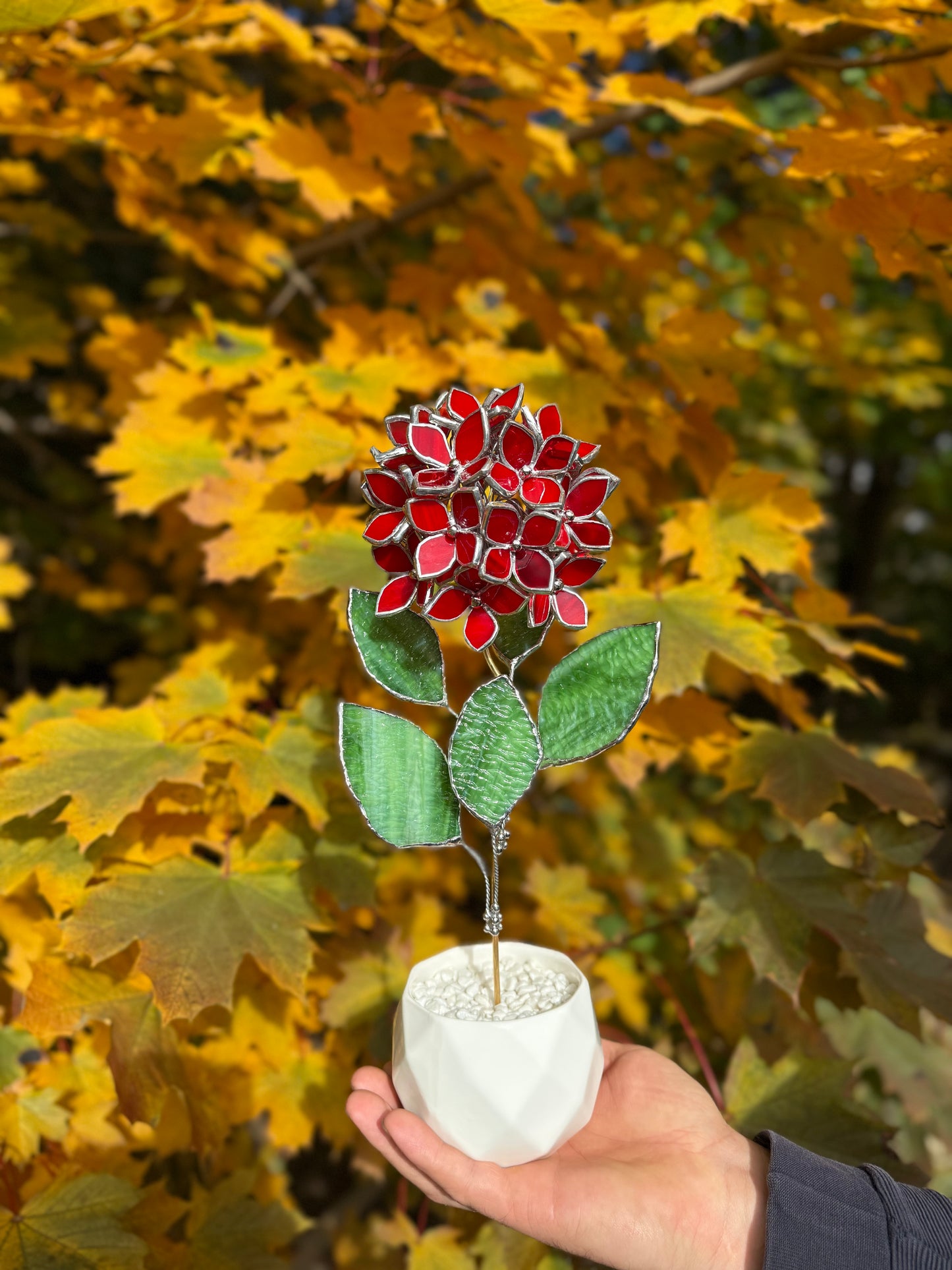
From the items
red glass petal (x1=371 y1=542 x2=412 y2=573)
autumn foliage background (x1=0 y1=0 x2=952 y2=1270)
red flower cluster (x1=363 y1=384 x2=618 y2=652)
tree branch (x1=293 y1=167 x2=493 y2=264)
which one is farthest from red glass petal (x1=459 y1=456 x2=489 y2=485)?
tree branch (x1=293 y1=167 x2=493 y2=264)

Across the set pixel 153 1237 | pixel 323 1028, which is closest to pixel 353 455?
pixel 323 1028

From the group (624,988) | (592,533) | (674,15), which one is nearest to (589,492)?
(592,533)

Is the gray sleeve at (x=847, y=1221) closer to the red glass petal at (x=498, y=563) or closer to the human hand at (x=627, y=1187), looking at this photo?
the human hand at (x=627, y=1187)

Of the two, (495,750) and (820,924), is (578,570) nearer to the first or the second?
(495,750)

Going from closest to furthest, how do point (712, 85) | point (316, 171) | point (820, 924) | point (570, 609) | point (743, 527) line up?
point (570, 609) < point (820, 924) < point (743, 527) < point (316, 171) < point (712, 85)

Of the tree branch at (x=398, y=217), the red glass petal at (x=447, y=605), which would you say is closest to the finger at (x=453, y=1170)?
the red glass petal at (x=447, y=605)

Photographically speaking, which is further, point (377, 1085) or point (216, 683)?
point (216, 683)

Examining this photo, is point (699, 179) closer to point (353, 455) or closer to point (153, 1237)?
point (353, 455)
